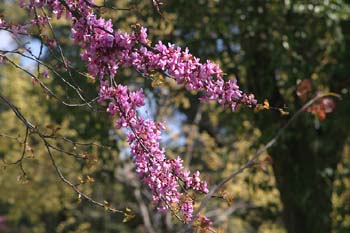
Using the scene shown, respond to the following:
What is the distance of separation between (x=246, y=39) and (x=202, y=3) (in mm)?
680

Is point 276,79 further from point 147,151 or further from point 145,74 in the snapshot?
point 147,151

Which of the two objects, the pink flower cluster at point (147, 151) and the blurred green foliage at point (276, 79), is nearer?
the pink flower cluster at point (147, 151)

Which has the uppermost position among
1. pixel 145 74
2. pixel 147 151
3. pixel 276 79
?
pixel 276 79

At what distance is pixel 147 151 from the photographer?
299 cm

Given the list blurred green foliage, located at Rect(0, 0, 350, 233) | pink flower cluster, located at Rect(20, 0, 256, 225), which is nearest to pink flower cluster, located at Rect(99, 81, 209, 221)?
pink flower cluster, located at Rect(20, 0, 256, 225)

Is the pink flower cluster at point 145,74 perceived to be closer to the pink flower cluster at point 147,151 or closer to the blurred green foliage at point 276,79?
the pink flower cluster at point 147,151

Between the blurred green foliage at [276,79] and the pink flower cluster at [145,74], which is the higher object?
the blurred green foliage at [276,79]

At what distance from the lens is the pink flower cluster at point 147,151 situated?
9.80ft

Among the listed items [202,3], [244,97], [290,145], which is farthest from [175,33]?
[244,97]

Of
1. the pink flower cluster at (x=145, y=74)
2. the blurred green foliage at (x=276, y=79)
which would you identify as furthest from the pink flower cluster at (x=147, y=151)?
the blurred green foliage at (x=276, y=79)

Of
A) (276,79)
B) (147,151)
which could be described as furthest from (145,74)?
(276,79)

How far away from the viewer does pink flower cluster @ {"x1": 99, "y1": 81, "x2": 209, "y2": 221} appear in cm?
299

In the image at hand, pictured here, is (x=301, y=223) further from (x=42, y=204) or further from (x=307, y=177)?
(x=42, y=204)

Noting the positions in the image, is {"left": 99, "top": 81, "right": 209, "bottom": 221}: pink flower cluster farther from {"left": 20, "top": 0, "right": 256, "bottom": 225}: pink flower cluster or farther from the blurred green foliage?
the blurred green foliage
